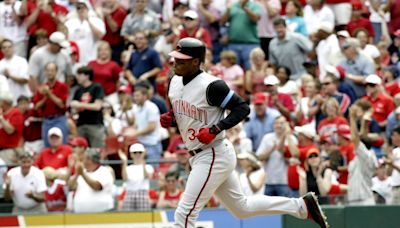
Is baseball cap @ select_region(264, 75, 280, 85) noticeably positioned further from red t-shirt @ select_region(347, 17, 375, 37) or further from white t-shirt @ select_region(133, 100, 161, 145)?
red t-shirt @ select_region(347, 17, 375, 37)

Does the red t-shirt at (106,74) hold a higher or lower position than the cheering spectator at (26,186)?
higher

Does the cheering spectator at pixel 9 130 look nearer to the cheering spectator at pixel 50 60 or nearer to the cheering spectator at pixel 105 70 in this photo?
the cheering spectator at pixel 50 60

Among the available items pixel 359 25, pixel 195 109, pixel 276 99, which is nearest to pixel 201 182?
pixel 195 109

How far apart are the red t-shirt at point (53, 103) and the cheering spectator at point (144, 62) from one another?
151cm

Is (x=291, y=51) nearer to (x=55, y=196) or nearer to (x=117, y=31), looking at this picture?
(x=117, y=31)

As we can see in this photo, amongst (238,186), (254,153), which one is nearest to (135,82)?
(254,153)

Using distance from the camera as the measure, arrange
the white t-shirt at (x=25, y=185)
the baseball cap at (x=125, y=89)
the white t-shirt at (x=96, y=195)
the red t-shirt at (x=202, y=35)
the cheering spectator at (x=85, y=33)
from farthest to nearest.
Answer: the cheering spectator at (x=85, y=33) → the red t-shirt at (x=202, y=35) → the baseball cap at (x=125, y=89) → the white t-shirt at (x=25, y=185) → the white t-shirt at (x=96, y=195)

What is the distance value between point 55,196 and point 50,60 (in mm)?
3189

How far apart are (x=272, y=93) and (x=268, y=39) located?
2.98m

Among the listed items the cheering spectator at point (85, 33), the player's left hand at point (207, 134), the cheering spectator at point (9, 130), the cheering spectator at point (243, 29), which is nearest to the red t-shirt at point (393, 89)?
the cheering spectator at point (243, 29)

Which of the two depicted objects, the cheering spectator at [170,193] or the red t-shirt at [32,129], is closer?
the cheering spectator at [170,193]

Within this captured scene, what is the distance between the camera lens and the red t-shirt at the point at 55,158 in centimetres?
1598

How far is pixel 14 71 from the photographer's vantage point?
1808cm

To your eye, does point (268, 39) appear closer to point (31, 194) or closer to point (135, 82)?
point (135, 82)
